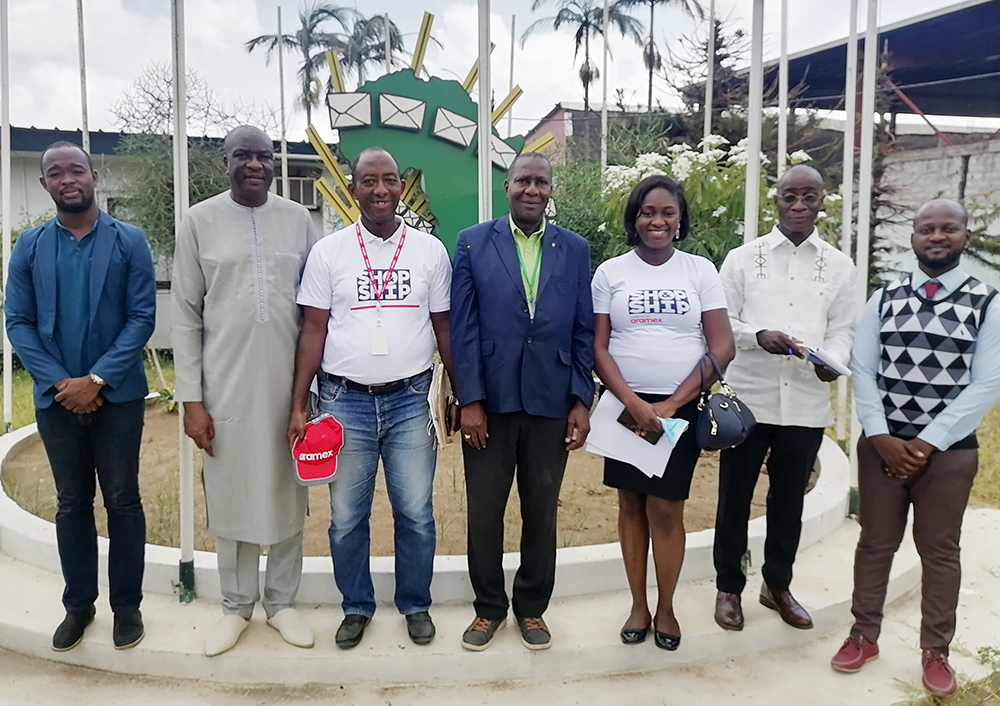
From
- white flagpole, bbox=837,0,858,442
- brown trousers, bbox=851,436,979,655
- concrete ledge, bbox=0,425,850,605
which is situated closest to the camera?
brown trousers, bbox=851,436,979,655

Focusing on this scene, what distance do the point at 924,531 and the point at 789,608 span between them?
707 mm

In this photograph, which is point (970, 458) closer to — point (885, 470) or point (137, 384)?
point (885, 470)

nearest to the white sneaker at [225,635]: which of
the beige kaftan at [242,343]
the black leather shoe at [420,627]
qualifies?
the beige kaftan at [242,343]

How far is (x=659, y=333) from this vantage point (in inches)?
113

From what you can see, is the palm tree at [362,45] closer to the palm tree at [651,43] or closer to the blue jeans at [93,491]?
the palm tree at [651,43]

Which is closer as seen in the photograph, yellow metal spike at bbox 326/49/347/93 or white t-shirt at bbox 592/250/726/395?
white t-shirt at bbox 592/250/726/395

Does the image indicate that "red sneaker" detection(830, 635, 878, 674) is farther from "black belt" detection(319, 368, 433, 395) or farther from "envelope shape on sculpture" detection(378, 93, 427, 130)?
"envelope shape on sculpture" detection(378, 93, 427, 130)

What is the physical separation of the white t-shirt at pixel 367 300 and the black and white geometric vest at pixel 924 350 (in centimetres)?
170

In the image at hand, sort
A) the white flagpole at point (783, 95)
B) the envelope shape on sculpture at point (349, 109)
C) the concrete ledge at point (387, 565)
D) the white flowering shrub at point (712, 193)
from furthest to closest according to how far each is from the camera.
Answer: the white flowering shrub at point (712, 193), the envelope shape on sculpture at point (349, 109), the white flagpole at point (783, 95), the concrete ledge at point (387, 565)

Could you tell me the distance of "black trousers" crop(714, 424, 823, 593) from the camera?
3.12 m

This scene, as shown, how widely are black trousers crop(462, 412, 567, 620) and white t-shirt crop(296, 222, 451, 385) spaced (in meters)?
0.43

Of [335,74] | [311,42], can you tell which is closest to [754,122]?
[335,74]

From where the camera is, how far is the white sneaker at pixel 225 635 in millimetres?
3012

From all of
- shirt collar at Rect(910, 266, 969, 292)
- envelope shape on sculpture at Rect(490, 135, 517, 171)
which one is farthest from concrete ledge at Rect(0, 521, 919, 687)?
envelope shape on sculpture at Rect(490, 135, 517, 171)
